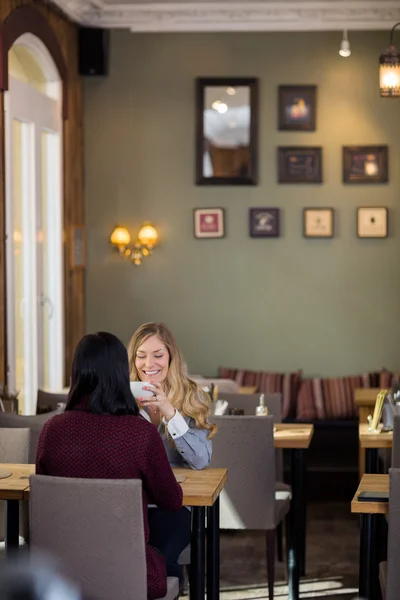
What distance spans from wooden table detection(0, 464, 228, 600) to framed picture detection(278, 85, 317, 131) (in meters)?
5.00

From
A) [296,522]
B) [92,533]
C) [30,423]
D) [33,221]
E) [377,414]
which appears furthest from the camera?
[33,221]

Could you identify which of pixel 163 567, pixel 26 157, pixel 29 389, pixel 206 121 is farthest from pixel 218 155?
pixel 163 567

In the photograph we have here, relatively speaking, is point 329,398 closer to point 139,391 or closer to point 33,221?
point 33,221

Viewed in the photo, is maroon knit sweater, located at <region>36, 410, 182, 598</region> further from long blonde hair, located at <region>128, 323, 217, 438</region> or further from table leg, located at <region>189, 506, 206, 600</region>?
long blonde hair, located at <region>128, 323, 217, 438</region>

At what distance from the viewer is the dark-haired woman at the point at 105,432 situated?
3.24 meters

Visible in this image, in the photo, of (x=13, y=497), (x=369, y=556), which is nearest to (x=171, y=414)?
(x=13, y=497)

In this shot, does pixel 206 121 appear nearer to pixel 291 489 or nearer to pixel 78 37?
pixel 78 37

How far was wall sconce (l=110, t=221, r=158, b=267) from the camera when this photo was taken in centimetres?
852

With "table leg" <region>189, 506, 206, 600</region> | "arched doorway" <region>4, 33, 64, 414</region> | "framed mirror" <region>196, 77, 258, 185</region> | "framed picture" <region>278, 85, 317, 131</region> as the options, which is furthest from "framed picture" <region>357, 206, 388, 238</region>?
"table leg" <region>189, 506, 206, 600</region>

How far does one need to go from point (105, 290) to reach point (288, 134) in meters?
1.99

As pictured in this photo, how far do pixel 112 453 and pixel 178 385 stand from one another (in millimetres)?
936

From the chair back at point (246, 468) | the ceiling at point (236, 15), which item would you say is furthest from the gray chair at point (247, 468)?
the ceiling at point (236, 15)

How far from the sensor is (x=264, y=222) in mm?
8555

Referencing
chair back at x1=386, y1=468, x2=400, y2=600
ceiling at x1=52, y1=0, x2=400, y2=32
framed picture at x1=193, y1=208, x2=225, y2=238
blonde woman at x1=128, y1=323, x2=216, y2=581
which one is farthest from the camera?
framed picture at x1=193, y1=208, x2=225, y2=238
